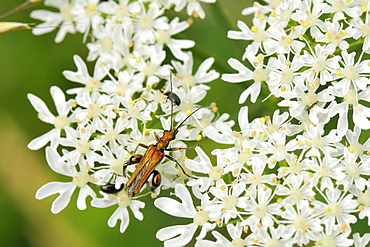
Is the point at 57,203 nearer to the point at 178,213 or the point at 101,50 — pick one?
the point at 178,213

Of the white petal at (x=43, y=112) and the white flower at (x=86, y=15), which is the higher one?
the white flower at (x=86, y=15)

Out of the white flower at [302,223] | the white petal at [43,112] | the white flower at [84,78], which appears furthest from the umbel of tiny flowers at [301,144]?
the white petal at [43,112]

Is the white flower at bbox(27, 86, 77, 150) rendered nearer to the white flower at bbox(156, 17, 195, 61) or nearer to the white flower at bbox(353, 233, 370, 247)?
the white flower at bbox(156, 17, 195, 61)

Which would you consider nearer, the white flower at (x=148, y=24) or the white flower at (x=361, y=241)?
the white flower at (x=361, y=241)

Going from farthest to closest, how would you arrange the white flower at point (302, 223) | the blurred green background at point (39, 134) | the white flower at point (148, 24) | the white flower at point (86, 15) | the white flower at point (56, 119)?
the blurred green background at point (39, 134) < the white flower at point (86, 15) < the white flower at point (148, 24) < the white flower at point (56, 119) < the white flower at point (302, 223)

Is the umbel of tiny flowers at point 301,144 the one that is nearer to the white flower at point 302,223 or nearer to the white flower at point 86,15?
the white flower at point 302,223

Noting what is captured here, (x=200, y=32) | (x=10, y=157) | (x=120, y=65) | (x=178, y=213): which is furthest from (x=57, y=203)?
(x=200, y=32)

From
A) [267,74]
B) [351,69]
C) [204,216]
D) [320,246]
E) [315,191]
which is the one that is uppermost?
[267,74]
